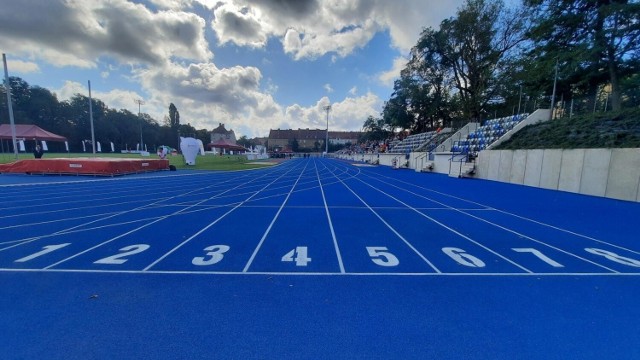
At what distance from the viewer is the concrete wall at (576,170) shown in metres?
10.2

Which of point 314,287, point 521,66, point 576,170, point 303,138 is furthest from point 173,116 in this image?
point 314,287

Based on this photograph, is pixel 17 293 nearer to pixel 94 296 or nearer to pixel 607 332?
pixel 94 296

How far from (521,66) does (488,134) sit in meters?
11.8

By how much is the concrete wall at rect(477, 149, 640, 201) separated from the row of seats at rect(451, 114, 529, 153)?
12.1 feet

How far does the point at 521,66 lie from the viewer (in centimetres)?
2666

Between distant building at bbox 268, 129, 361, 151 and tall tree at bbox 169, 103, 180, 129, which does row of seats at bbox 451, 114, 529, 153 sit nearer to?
distant building at bbox 268, 129, 361, 151

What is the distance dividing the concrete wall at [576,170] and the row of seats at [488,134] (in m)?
3.68

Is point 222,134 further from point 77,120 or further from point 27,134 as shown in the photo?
point 27,134

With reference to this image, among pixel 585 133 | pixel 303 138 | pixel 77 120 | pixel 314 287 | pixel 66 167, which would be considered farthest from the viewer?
pixel 303 138

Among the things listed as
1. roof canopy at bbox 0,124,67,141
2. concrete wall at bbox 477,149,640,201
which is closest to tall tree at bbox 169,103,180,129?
roof canopy at bbox 0,124,67,141

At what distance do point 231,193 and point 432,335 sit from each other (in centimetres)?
1001

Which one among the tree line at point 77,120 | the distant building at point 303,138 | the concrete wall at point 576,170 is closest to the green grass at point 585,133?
the concrete wall at point 576,170

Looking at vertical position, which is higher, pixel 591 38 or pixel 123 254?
pixel 591 38

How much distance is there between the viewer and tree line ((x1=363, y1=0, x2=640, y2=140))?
17141 mm
